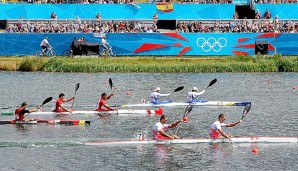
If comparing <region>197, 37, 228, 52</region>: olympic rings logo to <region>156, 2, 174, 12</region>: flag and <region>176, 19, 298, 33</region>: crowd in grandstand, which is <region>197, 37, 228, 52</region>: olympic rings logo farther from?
<region>156, 2, 174, 12</region>: flag

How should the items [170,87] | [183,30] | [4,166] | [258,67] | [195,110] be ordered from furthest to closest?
[183,30] < [258,67] < [170,87] < [195,110] < [4,166]

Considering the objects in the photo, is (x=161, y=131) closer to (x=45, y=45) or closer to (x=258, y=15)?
(x=45, y=45)

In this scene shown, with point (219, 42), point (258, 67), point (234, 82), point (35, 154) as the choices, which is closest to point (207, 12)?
point (219, 42)

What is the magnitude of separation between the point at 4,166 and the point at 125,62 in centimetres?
3739

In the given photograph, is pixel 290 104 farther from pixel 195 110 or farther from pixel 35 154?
pixel 35 154

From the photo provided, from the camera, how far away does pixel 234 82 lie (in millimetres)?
67188

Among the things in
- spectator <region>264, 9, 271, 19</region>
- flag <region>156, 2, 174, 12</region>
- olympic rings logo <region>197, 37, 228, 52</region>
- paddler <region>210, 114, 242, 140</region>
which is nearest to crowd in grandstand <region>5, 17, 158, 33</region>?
flag <region>156, 2, 174, 12</region>

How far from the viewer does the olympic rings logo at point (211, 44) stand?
80.6 m

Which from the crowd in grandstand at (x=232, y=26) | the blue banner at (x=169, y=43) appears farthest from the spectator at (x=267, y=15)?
the blue banner at (x=169, y=43)

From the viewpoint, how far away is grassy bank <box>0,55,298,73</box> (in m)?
72.6

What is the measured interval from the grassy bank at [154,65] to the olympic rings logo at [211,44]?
5.47 metres

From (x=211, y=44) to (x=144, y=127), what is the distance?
34.6 metres

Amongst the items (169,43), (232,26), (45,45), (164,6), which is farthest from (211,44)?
(45,45)

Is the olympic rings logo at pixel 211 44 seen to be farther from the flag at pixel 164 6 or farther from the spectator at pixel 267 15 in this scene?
the spectator at pixel 267 15
